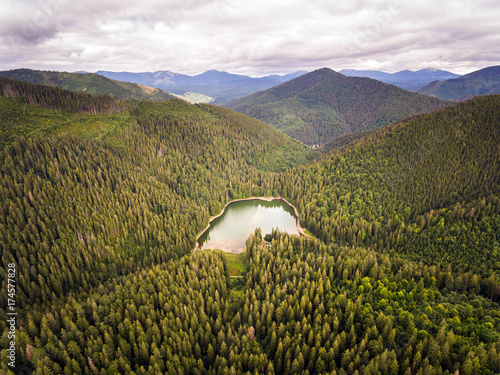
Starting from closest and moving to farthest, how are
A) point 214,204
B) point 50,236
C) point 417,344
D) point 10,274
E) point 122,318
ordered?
point 417,344 < point 122,318 < point 10,274 < point 50,236 < point 214,204

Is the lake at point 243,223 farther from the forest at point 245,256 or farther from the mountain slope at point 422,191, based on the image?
the mountain slope at point 422,191

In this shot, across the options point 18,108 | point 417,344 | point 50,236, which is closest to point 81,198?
point 50,236

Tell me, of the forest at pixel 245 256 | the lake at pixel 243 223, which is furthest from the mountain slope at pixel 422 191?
the lake at pixel 243 223

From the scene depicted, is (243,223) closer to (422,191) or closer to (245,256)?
(245,256)

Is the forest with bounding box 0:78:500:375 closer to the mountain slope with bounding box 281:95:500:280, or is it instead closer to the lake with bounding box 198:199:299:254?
the mountain slope with bounding box 281:95:500:280

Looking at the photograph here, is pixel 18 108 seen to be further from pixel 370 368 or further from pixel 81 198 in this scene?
pixel 370 368
